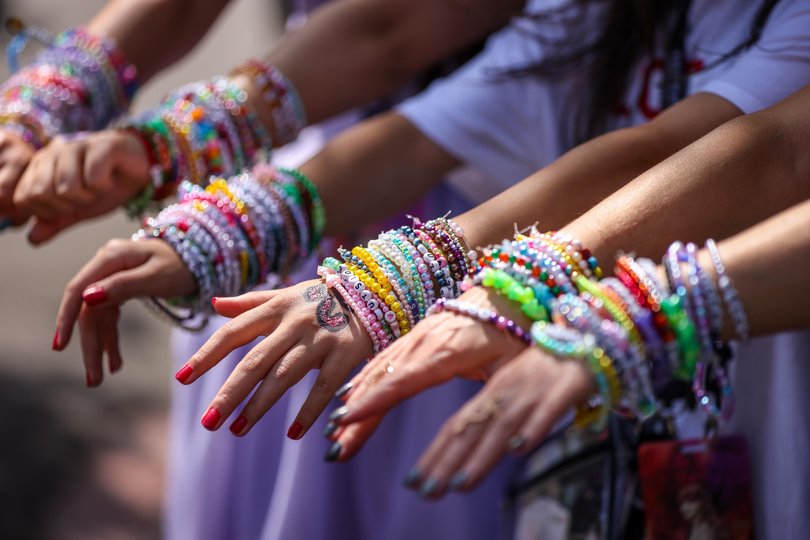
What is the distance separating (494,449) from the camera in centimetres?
57

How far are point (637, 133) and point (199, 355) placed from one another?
0.46 meters

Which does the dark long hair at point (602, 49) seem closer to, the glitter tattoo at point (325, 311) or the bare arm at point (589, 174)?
the bare arm at point (589, 174)

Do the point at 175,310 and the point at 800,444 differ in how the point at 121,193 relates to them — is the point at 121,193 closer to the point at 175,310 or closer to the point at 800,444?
the point at 175,310

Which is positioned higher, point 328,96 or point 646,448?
point 328,96

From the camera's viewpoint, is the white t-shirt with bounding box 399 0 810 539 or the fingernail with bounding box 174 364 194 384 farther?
the white t-shirt with bounding box 399 0 810 539

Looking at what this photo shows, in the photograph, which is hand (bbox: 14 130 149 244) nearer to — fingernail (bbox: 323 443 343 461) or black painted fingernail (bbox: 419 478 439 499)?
fingernail (bbox: 323 443 343 461)

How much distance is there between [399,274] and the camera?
752 millimetres

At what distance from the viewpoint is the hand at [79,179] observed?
1019mm

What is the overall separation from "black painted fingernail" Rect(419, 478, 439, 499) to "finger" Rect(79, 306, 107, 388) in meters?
0.44

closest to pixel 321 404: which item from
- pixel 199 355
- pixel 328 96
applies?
pixel 199 355

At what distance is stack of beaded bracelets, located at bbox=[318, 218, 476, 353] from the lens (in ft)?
2.39

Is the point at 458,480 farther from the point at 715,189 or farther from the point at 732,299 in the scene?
the point at 715,189

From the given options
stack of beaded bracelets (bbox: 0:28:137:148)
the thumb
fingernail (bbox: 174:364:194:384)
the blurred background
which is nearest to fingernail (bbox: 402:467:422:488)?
fingernail (bbox: 174:364:194:384)

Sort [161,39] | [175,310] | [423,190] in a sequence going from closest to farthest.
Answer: [175,310], [423,190], [161,39]
